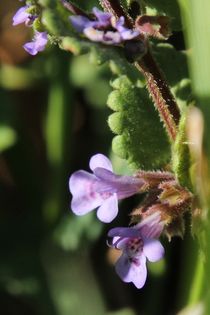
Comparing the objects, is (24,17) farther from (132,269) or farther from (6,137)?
(6,137)

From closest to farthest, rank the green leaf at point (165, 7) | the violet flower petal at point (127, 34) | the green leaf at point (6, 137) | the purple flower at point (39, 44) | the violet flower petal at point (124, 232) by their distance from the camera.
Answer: the violet flower petal at point (127, 34) → the violet flower petal at point (124, 232) → the purple flower at point (39, 44) → the green leaf at point (165, 7) → the green leaf at point (6, 137)

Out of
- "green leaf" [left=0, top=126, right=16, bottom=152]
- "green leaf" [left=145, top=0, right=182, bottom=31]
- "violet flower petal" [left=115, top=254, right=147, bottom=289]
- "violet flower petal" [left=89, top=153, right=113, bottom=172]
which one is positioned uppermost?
"green leaf" [left=0, top=126, right=16, bottom=152]

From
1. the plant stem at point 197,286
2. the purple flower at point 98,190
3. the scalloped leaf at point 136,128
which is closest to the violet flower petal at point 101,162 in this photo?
the purple flower at point 98,190

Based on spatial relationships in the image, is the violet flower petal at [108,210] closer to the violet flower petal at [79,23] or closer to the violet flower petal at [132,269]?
the violet flower petal at [132,269]

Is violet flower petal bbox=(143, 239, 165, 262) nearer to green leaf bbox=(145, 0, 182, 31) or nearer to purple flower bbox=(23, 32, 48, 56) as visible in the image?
purple flower bbox=(23, 32, 48, 56)

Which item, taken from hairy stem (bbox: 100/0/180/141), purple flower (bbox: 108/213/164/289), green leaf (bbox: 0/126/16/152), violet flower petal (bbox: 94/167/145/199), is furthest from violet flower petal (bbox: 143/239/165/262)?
green leaf (bbox: 0/126/16/152)

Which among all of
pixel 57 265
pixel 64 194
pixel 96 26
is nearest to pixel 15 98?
pixel 64 194
